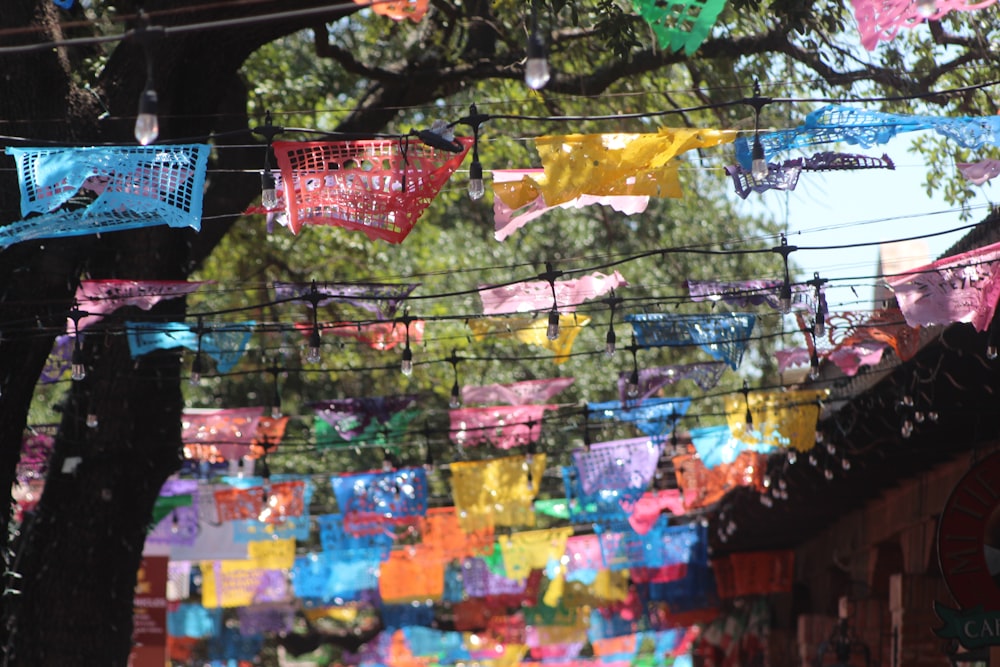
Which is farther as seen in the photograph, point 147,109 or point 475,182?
point 475,182

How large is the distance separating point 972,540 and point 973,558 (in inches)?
4.2

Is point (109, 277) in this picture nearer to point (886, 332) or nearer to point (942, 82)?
Result: point (886, 332)

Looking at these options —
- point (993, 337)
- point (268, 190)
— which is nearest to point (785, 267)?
point (993, 337)

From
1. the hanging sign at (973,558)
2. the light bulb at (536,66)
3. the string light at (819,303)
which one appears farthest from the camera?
the string light at (819,303)

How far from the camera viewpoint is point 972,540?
27.3 feet

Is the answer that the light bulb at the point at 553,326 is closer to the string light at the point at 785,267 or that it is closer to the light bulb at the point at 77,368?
the string light at the point at 785,267

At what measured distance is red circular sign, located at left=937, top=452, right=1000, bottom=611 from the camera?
325 inches

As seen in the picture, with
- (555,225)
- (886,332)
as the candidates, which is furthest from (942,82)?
(555,225)

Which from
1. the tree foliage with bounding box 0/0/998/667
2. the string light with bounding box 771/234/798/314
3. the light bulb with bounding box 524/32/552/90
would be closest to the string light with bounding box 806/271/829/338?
the string light with bounding box 771/234/798/314

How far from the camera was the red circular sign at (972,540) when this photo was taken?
826 cm

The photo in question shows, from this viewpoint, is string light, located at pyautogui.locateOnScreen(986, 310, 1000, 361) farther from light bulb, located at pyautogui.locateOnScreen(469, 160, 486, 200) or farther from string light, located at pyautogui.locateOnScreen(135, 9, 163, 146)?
string light, located at pyautogui.locateOnScreen(135, 9, 163, 146)

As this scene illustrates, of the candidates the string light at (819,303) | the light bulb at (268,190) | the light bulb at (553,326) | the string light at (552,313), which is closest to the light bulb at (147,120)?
the light bulb at (268,190)

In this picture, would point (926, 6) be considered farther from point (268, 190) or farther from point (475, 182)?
point (268, 190)

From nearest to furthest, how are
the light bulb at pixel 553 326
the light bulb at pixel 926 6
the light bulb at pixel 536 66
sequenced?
the light bulb at pixel 536 66, the light bulb at pixel 926 6, the light bulb at pixel 553 326
